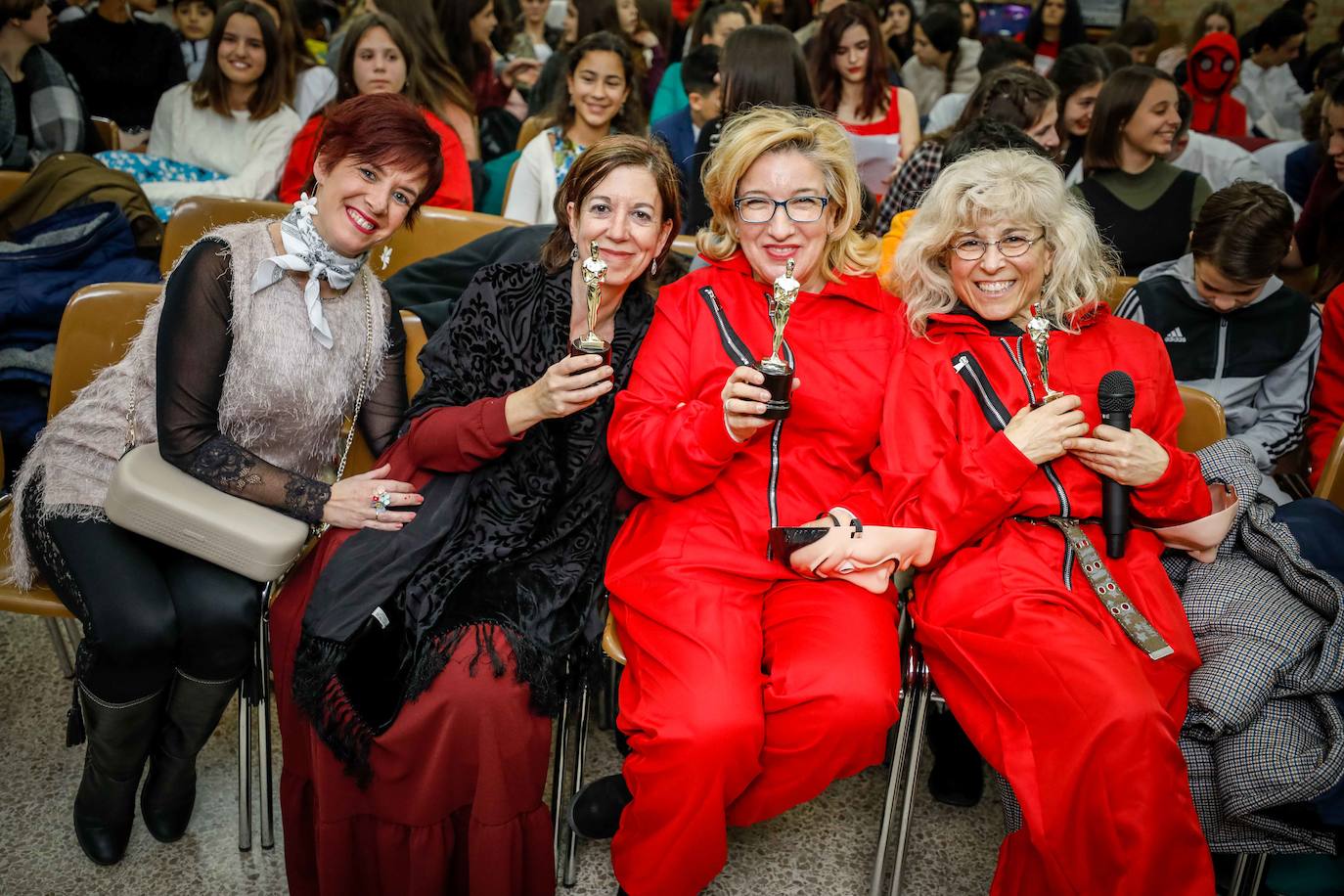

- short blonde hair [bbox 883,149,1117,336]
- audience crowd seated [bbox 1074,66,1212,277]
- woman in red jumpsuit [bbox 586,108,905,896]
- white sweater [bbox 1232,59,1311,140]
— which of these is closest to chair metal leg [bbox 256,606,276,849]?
woman in red jumpsuit [bbox 586,108,905,896]

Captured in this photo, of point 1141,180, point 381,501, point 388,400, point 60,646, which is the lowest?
point 60,646

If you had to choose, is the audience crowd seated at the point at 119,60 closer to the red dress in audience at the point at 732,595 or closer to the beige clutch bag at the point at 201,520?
the beige clutch bag at the point at 201,520

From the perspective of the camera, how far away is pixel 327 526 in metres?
2.14

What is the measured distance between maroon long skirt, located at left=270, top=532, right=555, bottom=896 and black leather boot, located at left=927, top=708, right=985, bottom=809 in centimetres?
102

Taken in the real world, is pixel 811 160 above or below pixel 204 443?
above

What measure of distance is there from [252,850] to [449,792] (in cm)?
66

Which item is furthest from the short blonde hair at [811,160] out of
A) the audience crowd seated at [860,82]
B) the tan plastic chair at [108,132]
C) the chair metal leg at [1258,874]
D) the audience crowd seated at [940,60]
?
the audience crowd seated at [940,60]

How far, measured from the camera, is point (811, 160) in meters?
2.21

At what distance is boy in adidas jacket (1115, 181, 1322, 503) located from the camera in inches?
106

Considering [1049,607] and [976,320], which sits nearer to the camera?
[1049,607]

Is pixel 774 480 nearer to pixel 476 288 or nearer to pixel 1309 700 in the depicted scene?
pixel 476 288

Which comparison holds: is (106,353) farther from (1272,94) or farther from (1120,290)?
(1272,94)

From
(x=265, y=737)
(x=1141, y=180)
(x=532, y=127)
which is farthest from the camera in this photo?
(x=532, y=127)

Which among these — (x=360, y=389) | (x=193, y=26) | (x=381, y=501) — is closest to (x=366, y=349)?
(x=360, y=389)
